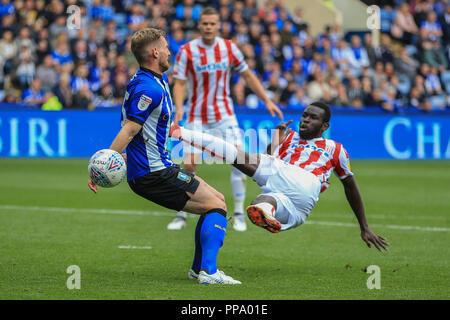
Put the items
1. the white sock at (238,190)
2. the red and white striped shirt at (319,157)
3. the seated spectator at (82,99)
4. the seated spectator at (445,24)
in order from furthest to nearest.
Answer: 1. the seated spectator at (445,24)
2. the seated spectator at (82,99)
3. the white sock at (238,190)
4. the red and white striped shirt at (319,157)

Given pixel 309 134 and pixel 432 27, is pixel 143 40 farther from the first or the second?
pixel 432 27

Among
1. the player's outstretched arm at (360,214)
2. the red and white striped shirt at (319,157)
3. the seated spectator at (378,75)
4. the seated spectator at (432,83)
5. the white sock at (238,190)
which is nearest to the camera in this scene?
the player's outstretched arm at (360,214)

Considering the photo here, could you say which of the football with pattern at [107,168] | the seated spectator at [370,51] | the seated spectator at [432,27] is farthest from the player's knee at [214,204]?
the seated spectator at [432,27]

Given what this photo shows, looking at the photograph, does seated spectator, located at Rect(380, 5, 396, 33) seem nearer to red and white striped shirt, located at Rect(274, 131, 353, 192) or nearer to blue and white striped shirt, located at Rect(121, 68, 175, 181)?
red and white striped shirt, located at Rect(274, 131, 353, 192)

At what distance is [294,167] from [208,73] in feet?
11.6

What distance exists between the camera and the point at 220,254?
27.8 feet

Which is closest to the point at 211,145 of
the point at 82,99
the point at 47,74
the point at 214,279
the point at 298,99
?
the point at 214,279

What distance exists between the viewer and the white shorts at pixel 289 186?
7.07 m

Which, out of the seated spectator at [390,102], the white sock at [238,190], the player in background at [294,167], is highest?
the seated spectator at [390,102]

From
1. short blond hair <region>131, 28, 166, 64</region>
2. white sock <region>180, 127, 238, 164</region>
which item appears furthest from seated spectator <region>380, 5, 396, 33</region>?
short blond hair <region>131, 28, 166, 64</region>

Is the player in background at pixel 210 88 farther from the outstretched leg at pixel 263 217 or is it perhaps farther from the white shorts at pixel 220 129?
the outstretched leg at pixel 263 217

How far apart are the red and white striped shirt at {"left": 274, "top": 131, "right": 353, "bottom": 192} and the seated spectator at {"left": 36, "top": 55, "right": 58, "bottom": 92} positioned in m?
13.8

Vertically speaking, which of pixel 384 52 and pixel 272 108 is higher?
pixel 384 52

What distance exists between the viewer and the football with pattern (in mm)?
6289
